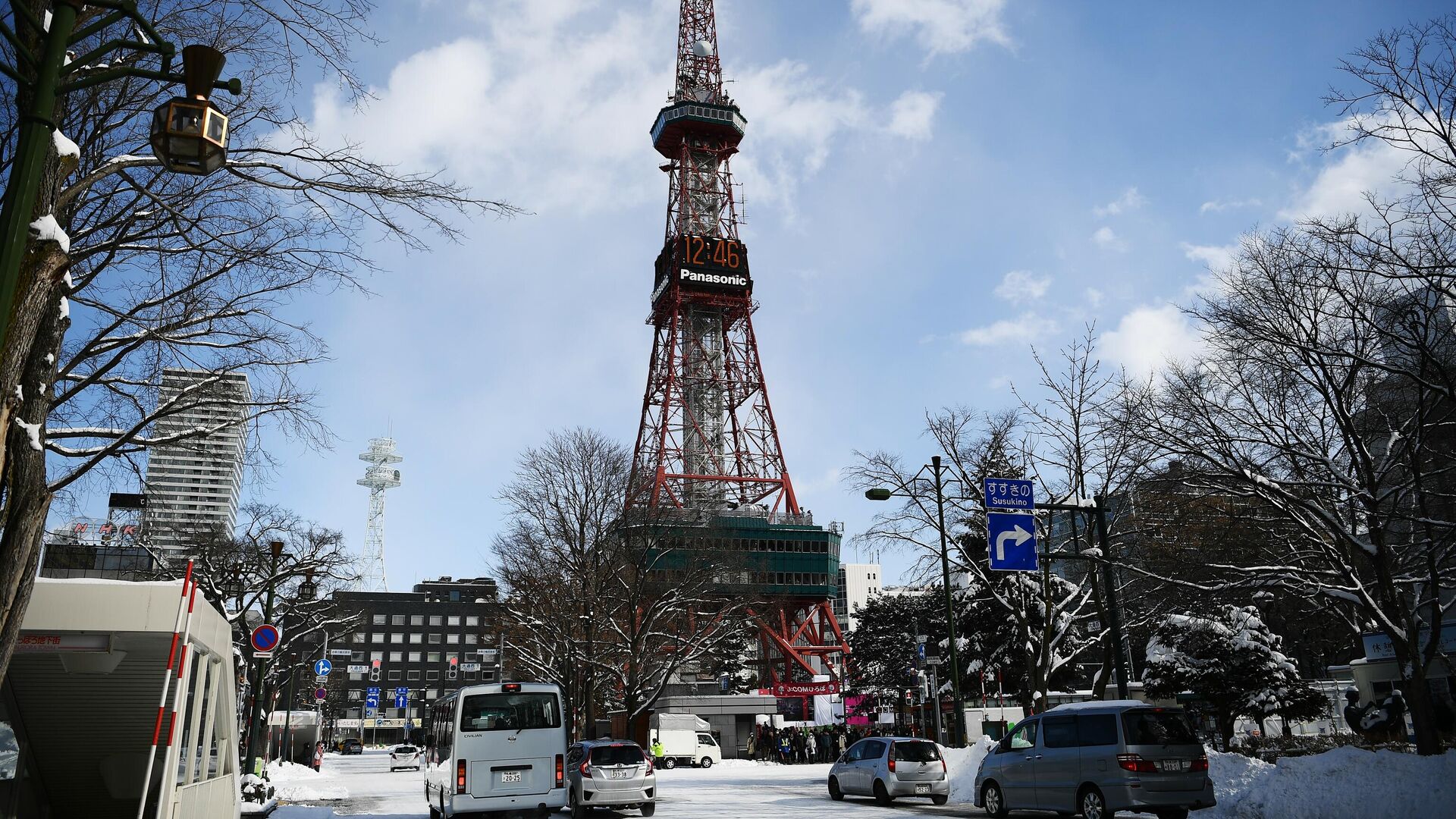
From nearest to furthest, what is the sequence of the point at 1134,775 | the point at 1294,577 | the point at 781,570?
1. the point at 1134,775
2. the point at 1294,577
3. the point at 781,570

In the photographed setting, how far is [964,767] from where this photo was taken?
2236cm

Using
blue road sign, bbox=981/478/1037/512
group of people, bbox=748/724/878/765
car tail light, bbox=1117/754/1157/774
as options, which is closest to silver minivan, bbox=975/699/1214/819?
car tail light, bbox=1117/754/1157/774

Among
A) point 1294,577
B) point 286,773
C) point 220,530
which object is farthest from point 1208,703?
point 220,530

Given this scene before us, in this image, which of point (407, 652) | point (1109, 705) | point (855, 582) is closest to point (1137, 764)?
point (1109, 705)

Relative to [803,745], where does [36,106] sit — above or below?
above

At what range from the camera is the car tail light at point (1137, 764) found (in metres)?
13.0

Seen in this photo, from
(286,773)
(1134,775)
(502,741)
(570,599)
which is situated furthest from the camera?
(570,599)

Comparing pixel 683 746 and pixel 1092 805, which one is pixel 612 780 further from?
pixel 683 746

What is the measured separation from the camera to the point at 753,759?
51.6 meters

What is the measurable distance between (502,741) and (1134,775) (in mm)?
9415

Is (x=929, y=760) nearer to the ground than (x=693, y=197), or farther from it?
nearer to the ground

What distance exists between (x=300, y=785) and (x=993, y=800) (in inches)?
877

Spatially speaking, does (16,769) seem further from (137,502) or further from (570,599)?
(570,599)

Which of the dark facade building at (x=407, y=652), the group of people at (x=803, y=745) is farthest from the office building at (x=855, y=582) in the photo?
the group of people at (x=803, y=745)
